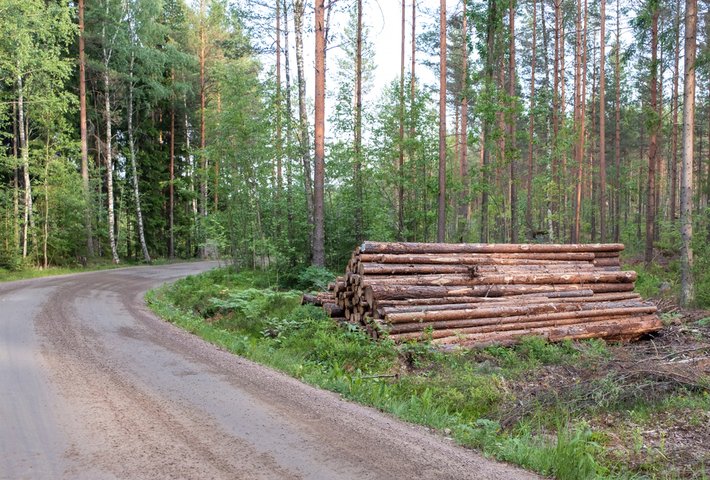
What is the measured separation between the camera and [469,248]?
11.0 m

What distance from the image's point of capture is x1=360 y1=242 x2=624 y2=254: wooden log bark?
9945mm

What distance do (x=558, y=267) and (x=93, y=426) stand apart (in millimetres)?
10537

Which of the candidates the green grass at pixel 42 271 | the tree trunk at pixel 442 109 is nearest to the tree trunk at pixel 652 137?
the tree trunk at pixel 442 109

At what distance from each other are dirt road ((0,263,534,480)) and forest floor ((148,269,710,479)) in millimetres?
456

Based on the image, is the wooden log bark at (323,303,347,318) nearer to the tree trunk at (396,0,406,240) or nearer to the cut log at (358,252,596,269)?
the cut log at (358,252,596,269)

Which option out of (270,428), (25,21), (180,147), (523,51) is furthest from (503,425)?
(180,147)

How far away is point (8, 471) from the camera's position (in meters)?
3.49

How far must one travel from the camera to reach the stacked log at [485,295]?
9195mm

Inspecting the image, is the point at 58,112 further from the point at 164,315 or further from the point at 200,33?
the point at 164,315

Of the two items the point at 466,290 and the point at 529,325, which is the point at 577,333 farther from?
the point at 466,290

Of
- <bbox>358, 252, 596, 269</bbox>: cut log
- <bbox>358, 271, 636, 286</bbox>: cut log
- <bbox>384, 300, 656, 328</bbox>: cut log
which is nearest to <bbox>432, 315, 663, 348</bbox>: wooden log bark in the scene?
<bbox>384, 300, 656, 328</bbox>: cut log

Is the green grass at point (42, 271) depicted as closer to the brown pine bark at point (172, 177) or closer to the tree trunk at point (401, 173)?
the brown pine bark at point (172, 177)

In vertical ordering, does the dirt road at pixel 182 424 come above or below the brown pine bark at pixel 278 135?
below

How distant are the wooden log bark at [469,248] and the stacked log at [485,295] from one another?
0.9 inches
